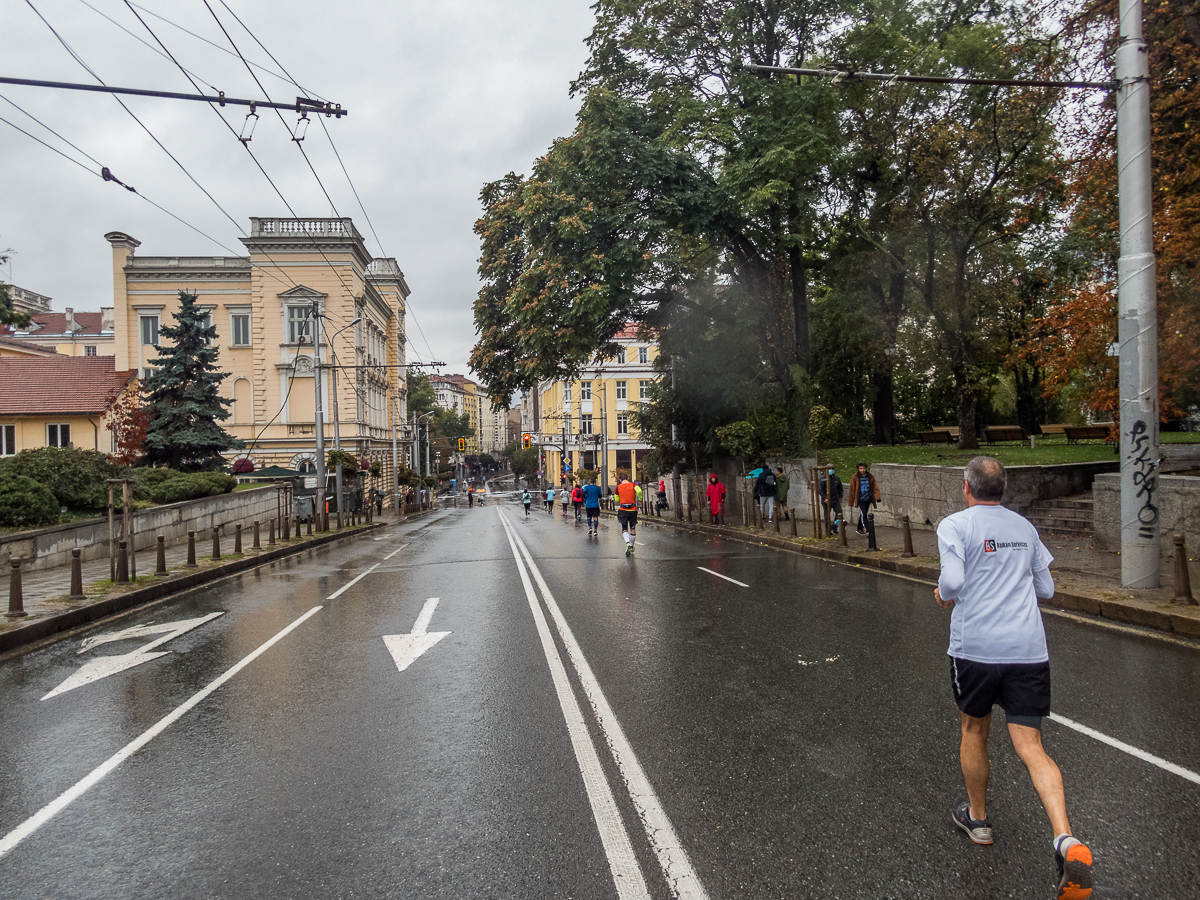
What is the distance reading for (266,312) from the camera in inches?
1875

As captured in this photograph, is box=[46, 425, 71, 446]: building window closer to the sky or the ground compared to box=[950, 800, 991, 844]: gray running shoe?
closer to the sky

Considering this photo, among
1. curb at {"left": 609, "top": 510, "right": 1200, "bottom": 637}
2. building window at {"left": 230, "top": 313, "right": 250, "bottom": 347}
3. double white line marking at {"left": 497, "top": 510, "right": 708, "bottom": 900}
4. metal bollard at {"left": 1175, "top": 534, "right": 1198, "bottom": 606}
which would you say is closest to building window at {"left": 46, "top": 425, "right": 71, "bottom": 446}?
building window at {"left": 230, "top": 313, "right": 250, "bottom": 347}

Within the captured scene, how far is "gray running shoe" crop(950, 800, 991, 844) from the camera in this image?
3.53m

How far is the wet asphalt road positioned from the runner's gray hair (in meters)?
1.56

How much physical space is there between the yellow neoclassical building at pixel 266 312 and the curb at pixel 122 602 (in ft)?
98.7

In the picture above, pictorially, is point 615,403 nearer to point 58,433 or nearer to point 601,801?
point 58,433

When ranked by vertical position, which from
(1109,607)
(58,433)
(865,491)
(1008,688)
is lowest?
(1109,607)

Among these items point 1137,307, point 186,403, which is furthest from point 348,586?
point 186,403

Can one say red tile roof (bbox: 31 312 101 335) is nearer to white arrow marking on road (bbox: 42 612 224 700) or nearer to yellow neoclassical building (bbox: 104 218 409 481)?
yellow neoclassical building (bbox: 104 218 409 481)

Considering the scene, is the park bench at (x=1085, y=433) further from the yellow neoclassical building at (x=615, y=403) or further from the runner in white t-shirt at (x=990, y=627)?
the yellow neoclassical building at (x=615, y=403)

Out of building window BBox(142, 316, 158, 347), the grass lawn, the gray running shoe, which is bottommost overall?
the gray running shoe

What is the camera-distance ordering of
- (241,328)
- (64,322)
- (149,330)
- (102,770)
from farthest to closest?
(64,322)
(241,328)
(149,330)
(102,770)

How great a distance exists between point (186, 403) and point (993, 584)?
30.2 m

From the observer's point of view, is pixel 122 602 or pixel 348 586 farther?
pixel 348 586
